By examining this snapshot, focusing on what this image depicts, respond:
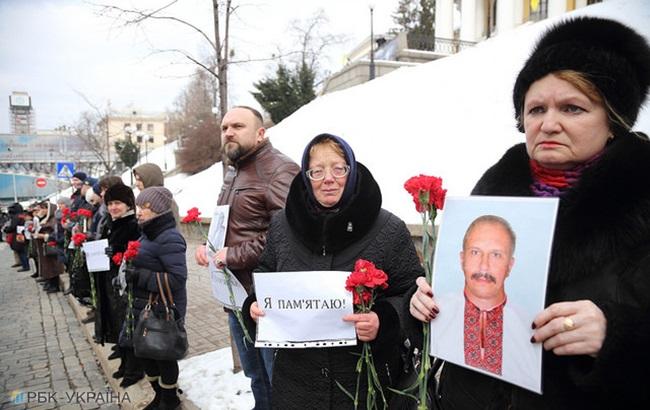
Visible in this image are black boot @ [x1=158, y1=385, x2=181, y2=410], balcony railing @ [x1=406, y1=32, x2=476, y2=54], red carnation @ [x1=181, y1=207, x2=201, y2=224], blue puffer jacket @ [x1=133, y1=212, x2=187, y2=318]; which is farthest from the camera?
balcony railing @ [x1=406, y1=32, x2=476, y2=54]

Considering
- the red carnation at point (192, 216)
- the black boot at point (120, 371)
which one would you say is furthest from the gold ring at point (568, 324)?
the black boot at point (120, 371)

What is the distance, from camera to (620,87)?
1.22 meters

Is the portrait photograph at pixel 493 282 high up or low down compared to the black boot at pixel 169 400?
up

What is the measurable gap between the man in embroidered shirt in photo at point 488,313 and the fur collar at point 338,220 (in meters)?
0.73

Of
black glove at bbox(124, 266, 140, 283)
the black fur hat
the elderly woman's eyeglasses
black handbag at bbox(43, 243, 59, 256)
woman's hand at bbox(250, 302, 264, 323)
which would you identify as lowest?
black handbag at bbox(43, 243, 59, 256)

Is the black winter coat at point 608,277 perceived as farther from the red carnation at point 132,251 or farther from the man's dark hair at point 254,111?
the red carnation at point 132,251

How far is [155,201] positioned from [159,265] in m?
0.58

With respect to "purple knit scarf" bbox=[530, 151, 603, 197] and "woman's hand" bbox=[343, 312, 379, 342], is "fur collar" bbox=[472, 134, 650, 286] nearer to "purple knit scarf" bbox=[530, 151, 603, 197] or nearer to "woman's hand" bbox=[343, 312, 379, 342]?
"purple knit scarf" bbox=[530, 151, 603, 197]

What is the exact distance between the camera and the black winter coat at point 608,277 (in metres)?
1.03

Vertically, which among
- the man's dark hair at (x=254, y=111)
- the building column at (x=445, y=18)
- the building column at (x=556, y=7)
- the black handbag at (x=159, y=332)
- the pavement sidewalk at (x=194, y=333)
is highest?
the building column at (x=445, y=18)

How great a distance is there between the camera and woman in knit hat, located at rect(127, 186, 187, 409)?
3.45 m

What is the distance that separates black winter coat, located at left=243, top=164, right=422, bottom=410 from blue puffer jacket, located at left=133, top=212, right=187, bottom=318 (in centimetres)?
176

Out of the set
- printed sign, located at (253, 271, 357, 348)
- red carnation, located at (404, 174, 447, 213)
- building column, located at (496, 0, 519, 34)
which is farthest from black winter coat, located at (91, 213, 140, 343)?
Answer: building column, located at (496, 0, 519, 34)

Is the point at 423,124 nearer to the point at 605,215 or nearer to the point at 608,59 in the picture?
the point at 608,59
